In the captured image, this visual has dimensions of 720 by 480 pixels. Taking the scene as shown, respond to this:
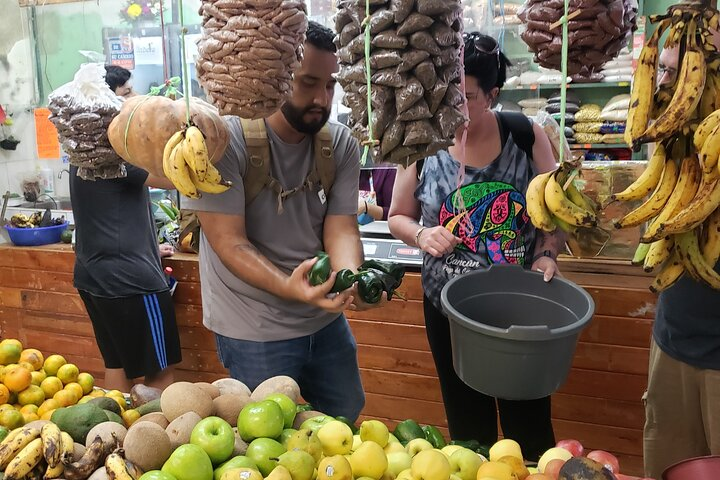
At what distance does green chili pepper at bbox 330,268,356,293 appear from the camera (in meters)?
1.57

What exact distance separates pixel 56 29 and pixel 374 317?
3589 mm

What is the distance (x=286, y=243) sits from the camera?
196cm

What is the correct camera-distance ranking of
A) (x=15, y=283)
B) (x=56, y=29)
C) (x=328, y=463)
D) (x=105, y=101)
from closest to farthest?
(x=328, y=463), (x=105, y=101), (x=15, y=283), (x=56, y=29)

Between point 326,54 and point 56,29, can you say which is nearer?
point 326,54

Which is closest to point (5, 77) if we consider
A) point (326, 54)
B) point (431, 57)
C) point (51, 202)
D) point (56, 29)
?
point (56, 29)

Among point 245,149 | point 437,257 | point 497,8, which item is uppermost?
point 497,8

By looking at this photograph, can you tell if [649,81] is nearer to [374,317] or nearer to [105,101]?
[105,101]

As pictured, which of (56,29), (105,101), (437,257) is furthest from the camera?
(56,29)

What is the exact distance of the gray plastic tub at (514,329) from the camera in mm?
1354

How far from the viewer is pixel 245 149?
1.82m

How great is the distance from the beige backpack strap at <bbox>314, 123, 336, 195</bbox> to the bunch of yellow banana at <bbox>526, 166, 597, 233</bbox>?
91 centimetres

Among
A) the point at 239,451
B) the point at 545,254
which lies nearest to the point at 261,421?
the point at 239,451

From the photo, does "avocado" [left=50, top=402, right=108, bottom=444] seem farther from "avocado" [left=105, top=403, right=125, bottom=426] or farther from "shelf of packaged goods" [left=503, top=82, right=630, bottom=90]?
"shelf of packaged goods" [left=503, top=82, right=630, bottom=90]

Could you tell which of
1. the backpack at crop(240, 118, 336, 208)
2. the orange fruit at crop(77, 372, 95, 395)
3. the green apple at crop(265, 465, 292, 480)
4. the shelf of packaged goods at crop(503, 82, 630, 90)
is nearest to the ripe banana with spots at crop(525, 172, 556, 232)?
the green apple at crop(265, 465, 292, 480)
